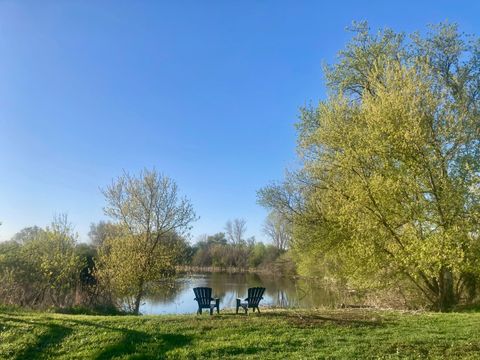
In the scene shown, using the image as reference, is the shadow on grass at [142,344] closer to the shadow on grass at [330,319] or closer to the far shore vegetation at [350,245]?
the far shore vegetation at [350,245]

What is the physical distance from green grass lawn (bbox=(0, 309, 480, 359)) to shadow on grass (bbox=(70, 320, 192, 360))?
0.02 meters

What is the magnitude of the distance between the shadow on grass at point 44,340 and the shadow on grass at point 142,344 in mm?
1136

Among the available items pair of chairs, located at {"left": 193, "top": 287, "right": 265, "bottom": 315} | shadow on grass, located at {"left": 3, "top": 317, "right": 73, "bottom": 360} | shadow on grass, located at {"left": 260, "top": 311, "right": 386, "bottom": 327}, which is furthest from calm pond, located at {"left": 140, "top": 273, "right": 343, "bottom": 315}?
→ shadow on grass, located at {"left": 3, "top": 317, "right": 73, "bottom": 360}

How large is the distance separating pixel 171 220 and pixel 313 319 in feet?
45.1

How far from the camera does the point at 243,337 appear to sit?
29.0ft

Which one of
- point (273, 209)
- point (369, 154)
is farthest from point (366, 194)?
point (273, 209)

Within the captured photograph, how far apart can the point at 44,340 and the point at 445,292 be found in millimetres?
15512

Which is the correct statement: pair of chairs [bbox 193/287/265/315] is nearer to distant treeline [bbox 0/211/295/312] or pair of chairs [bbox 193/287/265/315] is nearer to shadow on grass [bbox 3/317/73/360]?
shadow on grass [bbox 3/317/73/360]

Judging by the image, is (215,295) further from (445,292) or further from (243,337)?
(243,337)

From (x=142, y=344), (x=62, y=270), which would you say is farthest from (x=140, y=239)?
(x=142, y=344)

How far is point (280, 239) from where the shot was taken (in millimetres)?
61906

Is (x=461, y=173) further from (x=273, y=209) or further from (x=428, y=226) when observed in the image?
(x=273, y=209)

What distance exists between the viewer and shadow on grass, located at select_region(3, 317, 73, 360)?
8.30 metres

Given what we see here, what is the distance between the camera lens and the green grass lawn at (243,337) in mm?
7660
